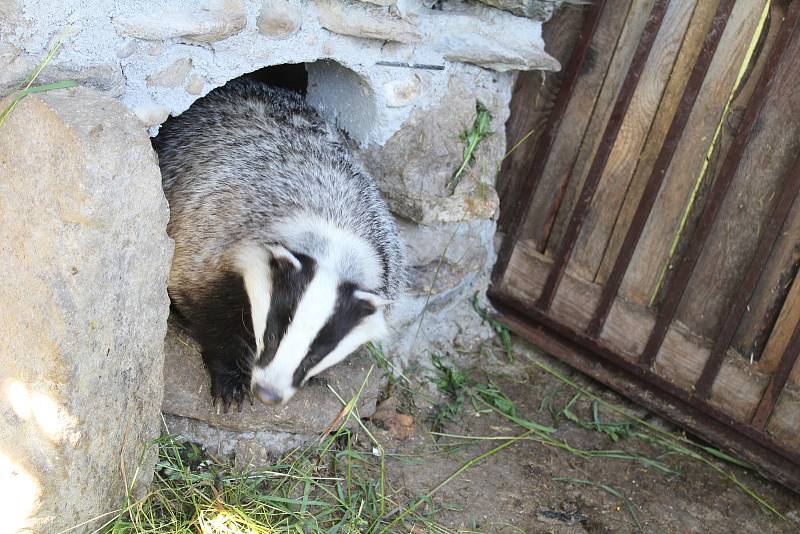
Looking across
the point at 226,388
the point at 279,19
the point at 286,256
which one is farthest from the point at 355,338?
the point at 279,19

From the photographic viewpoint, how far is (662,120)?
3756mm

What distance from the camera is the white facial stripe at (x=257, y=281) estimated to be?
277 centimetres

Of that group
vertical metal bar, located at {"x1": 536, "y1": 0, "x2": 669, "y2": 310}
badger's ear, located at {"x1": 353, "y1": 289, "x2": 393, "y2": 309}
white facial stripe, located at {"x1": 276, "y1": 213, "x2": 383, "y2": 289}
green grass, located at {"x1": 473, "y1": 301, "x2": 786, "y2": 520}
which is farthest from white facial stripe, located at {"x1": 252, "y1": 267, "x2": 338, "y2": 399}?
vertical metal bar, located at {"x1": 536, "y1": 0, "x2": 669, "y2": 310}

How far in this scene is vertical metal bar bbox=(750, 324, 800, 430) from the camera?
11.5ft

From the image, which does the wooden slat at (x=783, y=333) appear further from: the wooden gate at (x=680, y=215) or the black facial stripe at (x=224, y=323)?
the black facial stripe at (x=224, y=323)

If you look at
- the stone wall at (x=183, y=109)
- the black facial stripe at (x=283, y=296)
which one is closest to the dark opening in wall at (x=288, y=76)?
the stone wall at (x=183, y=109)

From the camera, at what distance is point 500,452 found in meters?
3.69

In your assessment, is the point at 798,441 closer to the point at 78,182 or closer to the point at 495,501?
the point at 495,501

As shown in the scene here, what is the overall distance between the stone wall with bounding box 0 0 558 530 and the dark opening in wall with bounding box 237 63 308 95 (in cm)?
41

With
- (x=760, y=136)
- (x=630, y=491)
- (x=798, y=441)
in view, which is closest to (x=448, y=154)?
(x=760, y=136)

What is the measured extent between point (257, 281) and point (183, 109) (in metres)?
0.62

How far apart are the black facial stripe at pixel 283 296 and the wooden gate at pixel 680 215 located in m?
1.75

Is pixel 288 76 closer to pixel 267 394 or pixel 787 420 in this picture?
pixel 267 394

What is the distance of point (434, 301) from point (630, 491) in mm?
1218
